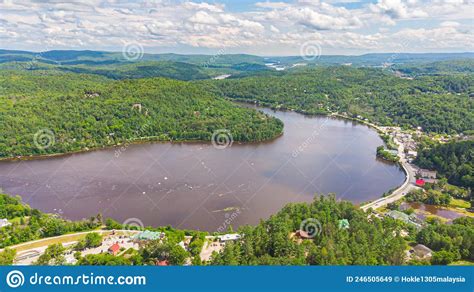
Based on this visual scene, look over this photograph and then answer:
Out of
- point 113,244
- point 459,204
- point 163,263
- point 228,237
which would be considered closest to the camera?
point 163,263

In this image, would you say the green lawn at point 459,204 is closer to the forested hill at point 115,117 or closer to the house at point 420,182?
the house at point 420,182

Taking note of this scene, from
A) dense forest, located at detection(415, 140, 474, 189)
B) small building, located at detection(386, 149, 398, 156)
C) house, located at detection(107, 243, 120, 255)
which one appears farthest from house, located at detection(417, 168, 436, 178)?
house, located at detection(107, 243, 120, 255)

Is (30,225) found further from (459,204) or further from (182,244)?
(459,204)

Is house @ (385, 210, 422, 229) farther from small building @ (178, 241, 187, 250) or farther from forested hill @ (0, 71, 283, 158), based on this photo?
forested hill @ (0, 71, 283, 158)

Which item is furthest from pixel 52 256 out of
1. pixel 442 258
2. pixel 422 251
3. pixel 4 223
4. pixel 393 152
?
pixel 393 152

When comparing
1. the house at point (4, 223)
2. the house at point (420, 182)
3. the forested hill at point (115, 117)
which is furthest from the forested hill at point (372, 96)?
the house at point (4, 223)

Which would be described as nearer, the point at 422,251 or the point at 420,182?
the point at 422,251
